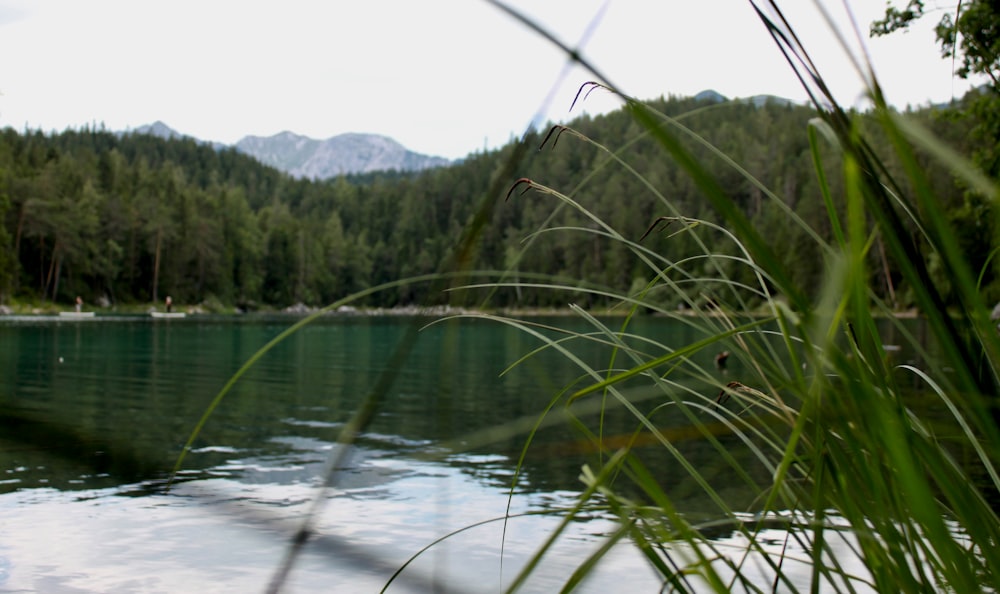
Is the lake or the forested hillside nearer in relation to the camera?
the lake

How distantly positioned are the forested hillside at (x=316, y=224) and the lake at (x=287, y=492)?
33.4m

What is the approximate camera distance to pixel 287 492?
712 cm

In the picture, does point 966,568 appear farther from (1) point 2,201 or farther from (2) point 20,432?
(1) point 2,201

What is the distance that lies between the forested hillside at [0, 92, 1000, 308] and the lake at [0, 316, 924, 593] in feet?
110

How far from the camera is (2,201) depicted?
69.7 m

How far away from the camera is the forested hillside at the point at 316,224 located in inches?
3258

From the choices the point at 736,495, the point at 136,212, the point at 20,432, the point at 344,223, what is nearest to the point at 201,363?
the point at 736,495

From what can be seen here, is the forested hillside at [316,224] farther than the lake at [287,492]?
Yes

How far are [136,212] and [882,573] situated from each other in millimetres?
107734

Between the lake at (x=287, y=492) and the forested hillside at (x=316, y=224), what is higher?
the forested hillside at (x=316, y=224)

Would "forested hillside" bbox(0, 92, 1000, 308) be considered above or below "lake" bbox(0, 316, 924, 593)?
above

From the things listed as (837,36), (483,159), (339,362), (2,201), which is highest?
(483,159)

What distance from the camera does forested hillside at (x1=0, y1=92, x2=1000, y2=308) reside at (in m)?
82.8

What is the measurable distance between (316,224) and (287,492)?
508 feet
